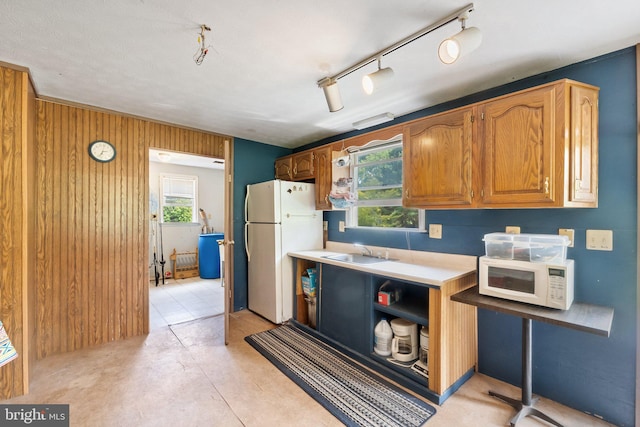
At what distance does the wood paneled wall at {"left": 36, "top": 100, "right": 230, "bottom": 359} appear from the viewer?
2.48m

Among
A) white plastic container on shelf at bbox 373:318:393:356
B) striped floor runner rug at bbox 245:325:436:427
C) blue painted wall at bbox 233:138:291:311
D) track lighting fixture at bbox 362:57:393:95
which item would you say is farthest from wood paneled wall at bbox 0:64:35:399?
white plastic container on shelf at bbox 373:318:393:356

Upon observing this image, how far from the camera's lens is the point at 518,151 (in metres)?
1.78

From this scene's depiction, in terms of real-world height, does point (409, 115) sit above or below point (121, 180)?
above

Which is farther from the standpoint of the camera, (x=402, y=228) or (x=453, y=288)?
(x=402, y=228)

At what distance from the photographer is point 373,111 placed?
277 cm

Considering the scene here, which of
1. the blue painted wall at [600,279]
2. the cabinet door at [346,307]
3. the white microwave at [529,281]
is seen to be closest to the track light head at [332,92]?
the blue painted wall at [600,279]

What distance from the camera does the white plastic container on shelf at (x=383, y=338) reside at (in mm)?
2320

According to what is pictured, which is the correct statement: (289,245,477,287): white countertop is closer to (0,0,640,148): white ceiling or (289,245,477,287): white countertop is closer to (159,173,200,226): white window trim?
(0,0,640,148): white ceiling

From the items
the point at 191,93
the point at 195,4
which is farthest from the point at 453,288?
the point at 191,93

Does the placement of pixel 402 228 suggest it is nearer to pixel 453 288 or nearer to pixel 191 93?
pixel 453 288

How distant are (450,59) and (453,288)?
4.85 feet

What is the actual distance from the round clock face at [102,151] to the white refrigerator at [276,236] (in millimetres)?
1450

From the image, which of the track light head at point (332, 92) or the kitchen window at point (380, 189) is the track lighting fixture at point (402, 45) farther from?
the kitchen window at point (380, 189)

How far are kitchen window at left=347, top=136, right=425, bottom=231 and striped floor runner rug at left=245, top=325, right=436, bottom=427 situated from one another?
4.47ft
